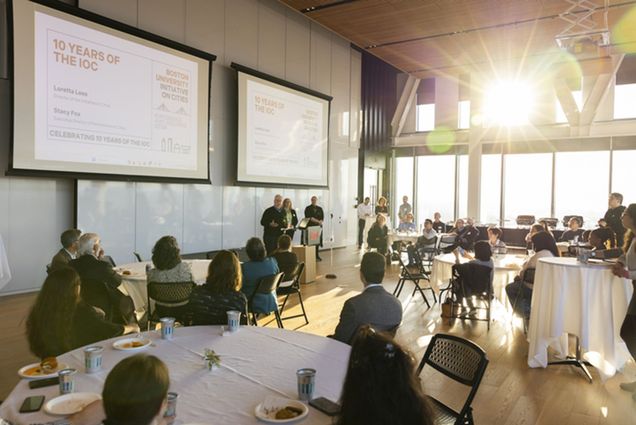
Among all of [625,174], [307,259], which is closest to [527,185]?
[625,174]

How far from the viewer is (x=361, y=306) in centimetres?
285

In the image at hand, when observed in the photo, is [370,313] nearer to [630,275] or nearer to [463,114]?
[630,275]

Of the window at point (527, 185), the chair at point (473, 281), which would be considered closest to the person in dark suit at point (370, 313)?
the chair at point (473, 281)

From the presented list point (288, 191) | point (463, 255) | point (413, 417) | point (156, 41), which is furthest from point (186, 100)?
point (413, 417)

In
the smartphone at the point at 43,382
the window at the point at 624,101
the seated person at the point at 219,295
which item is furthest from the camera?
the window at the point at 624,101

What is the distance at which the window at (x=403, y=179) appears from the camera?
16797mm

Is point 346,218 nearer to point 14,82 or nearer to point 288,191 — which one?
point 288,191

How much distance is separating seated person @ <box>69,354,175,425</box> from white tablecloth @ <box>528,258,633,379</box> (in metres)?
3.76

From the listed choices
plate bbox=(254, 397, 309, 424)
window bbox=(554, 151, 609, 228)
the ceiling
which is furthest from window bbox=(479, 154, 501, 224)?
plate bbox=(254, 397, 309, 424)

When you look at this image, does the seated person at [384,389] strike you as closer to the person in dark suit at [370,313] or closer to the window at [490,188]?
the person in dark suit at [370,313]

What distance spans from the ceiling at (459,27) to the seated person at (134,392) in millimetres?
8631

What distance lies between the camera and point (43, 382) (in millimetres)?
1873

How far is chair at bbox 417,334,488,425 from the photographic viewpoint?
6.85 ft

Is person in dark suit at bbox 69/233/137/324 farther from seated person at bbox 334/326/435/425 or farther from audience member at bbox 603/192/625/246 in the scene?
audience member at bbox 603/192/625/246
